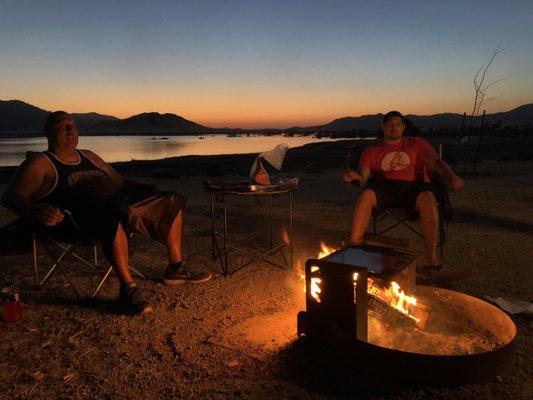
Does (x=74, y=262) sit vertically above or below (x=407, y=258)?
below

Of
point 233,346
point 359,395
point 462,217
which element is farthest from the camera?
point 462,217

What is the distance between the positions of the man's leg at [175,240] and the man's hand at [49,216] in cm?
83

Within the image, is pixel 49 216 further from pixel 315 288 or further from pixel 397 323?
pixel 397 323

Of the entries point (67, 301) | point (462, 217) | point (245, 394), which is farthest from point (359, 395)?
point (462, 217)

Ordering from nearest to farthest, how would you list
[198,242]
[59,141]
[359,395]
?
[359,395] → [59,141] → [198,242]

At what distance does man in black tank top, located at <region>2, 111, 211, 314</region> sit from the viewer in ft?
Answer: 9.65

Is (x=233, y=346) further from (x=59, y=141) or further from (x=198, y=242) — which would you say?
(x=198, y=242)

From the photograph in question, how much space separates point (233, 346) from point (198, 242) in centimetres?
235

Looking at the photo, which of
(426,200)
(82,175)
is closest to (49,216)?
(82,175)

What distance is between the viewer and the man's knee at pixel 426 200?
134 inches

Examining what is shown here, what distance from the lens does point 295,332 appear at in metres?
2.65

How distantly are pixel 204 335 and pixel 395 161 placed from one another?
7.52 ft

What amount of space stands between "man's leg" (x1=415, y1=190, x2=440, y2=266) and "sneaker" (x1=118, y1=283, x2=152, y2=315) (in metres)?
2.18

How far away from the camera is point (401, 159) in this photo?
12.7 feet
